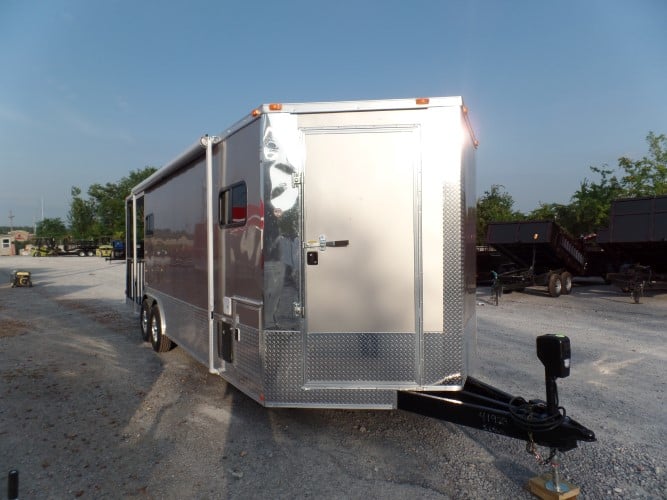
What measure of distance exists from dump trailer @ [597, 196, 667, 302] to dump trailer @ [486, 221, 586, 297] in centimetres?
112

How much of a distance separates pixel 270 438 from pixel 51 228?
70.2 metres

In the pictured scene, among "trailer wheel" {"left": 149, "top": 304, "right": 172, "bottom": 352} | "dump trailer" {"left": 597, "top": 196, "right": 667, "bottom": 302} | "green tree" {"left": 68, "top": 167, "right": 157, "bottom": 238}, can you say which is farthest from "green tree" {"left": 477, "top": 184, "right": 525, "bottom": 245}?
"green tree" {"left": 68, "top": 167, "right": 157, "bottom": 238}

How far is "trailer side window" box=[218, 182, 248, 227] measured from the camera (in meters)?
4.17

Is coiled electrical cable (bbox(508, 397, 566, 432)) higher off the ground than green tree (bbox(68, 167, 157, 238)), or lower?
lower

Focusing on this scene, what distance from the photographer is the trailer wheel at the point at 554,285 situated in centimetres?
1454

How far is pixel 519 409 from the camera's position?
10.8 feet

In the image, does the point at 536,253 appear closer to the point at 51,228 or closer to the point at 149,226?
the point at 149,226

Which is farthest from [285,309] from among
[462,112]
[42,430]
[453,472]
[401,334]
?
[42,430]

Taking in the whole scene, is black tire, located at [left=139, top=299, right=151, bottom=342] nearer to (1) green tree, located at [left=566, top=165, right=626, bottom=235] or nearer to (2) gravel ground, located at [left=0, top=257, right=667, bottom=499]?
(2) gravel ground, located at [left=0, top=257, right=667, bottom=499]

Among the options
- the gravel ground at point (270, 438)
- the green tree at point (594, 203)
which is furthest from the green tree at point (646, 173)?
the gravel ground at point (270, 438)

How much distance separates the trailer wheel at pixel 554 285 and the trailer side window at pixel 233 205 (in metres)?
12.5

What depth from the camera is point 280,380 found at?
382 centimetres

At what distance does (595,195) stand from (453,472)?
25.8 metres

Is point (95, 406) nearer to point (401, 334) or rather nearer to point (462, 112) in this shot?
point (401, 334)
